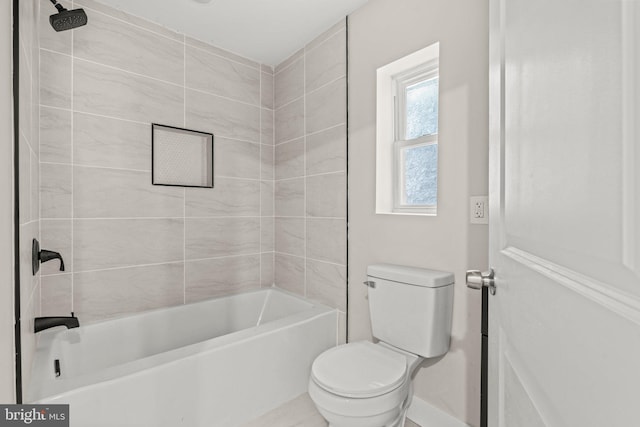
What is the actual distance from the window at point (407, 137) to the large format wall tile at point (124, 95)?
4.81 ft

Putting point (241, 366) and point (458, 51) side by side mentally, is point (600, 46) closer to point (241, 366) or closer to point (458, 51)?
point (458, 51)

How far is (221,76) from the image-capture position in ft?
8.27

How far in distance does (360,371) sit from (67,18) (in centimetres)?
218

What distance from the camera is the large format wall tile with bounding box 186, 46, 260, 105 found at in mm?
2373

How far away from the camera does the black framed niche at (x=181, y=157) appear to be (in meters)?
2.23

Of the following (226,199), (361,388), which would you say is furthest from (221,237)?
(361,388)

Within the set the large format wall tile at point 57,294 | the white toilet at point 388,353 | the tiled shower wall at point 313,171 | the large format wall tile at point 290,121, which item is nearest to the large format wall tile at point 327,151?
the tiled shower wall at point 313,171

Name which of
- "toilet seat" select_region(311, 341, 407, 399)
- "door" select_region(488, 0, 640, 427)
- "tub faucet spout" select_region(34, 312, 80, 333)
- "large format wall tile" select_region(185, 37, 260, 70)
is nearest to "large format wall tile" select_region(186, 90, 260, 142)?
"large format wall tile" select_region(185, 37, 260, 70)

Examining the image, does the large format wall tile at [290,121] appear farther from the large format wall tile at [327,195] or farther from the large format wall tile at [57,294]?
the large format wall tile at [57,294]

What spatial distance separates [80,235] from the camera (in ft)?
6.30

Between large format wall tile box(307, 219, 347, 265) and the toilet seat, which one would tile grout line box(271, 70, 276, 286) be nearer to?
large format wall tile box(307, 219, 347, 265)

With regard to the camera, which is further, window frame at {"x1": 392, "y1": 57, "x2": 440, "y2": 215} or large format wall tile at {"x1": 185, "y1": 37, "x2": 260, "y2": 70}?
large format wall tile at {"x1": 185, "y1": 37, "x2": 260, "y2": 70}

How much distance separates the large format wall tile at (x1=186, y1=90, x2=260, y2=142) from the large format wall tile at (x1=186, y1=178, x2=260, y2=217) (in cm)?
39

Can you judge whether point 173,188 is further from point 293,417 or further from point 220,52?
point 293,417
